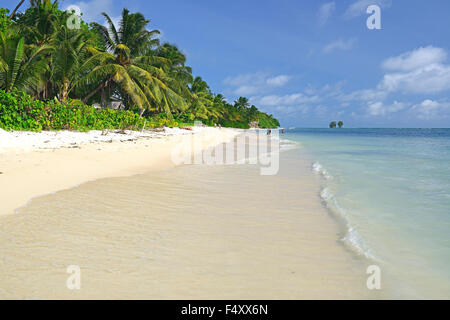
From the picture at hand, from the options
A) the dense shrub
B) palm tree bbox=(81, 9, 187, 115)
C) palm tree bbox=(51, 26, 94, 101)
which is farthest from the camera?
palm tree bbox=(81, 9, 187, 115)

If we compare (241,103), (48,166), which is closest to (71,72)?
(48,166)

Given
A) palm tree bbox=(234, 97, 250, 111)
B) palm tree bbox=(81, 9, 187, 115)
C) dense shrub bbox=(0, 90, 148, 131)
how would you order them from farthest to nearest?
palm tree bbox=(234, 97, 250, 111) → palm tree bbox=(81, 9, 187, 115) → dense shrub bbox=(0, 90, 148, 131)

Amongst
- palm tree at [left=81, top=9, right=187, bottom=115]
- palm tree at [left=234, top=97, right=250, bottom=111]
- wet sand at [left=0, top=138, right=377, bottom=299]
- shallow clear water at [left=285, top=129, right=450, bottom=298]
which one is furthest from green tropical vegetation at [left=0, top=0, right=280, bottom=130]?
palm tree at [left=234, top=97, right=250, bottom=111]

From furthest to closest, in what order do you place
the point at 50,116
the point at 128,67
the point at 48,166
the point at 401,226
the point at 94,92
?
1. the point at 94,92
2. the point at 128,67
3. the point at 50,116
4. the point at 48,166
5. the point at 401,226

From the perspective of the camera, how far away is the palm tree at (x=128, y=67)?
2023 centimetres

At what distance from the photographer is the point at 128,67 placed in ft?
72.6

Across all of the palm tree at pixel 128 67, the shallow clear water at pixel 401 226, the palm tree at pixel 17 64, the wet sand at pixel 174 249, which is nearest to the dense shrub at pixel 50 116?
the palm tree at pixel 17 64

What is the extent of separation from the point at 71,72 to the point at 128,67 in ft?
15.8

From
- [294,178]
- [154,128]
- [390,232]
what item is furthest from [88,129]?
[390,232]

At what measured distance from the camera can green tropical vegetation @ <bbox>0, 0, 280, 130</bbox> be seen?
1420 cm

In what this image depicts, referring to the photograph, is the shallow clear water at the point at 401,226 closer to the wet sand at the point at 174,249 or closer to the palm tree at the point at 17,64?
the wet sand at the point at 174,249

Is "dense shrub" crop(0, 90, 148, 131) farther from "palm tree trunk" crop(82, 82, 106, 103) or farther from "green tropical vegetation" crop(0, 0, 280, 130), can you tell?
"palm tree trunk" crop(82, 82, 106, 103)

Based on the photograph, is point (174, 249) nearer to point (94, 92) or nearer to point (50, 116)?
point (50, 116)
